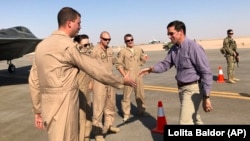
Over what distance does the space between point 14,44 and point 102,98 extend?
14.7m

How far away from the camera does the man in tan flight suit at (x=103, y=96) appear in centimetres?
606

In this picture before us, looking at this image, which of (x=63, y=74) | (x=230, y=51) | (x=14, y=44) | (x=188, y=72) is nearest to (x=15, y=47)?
(x=14, y=44)

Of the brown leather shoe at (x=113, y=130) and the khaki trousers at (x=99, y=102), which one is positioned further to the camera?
the brown leather shoe at (x=113, y=130)

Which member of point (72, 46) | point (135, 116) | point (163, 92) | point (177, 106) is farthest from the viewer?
point (163, 92)

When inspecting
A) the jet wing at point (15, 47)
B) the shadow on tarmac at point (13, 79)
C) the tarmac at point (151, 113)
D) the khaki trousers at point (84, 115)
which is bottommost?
the shadow on tarmac at point (13, 79)

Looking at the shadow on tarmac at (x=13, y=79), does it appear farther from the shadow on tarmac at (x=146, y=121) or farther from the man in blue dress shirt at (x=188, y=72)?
the man in blue dress shirt at (x=188, y=72)

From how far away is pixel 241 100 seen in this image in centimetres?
893

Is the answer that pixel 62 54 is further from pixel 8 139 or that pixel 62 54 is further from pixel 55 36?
pixel 8 139

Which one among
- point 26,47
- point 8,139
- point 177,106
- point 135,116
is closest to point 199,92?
point 135,116

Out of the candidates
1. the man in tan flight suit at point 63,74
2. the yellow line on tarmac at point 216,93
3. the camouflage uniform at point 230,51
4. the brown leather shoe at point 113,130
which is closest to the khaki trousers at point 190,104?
the man in tan flight suit at point 63,74

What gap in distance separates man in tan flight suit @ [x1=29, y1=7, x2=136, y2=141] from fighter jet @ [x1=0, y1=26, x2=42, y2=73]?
14917 mm

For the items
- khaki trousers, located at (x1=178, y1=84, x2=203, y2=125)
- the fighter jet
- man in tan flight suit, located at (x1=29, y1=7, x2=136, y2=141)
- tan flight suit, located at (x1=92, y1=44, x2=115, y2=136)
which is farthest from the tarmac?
the fighter jet

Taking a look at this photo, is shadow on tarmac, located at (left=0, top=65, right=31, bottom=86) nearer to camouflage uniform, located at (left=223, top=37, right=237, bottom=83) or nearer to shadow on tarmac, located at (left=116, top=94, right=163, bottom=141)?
shadow on tarmac, located at (left=116, top=94, right=163, bottom=141)

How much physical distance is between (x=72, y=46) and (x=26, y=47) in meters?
18.1
